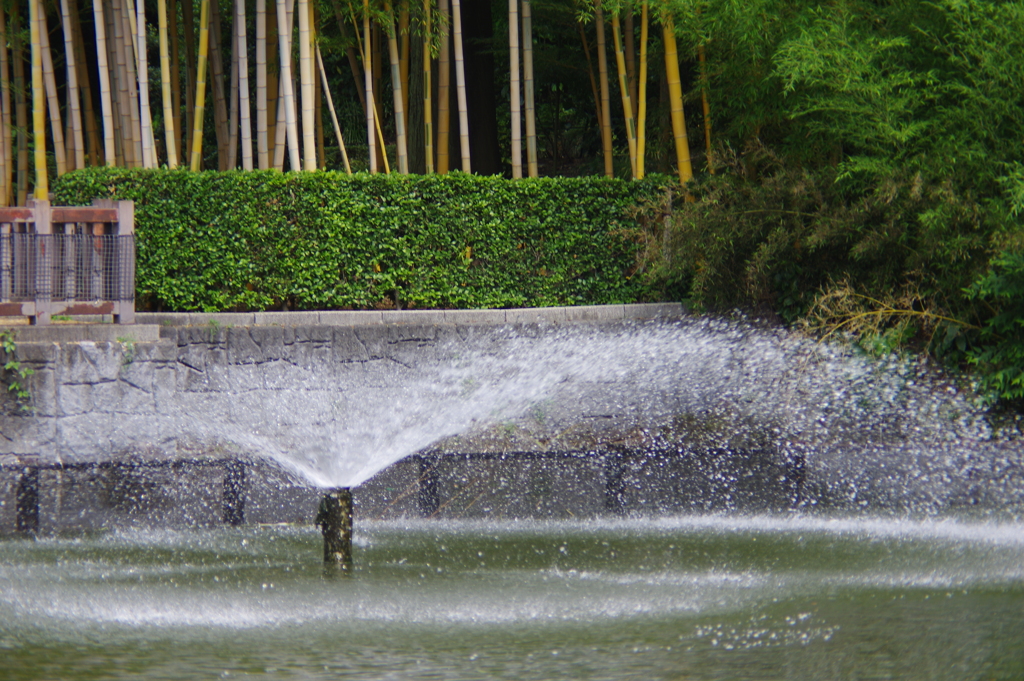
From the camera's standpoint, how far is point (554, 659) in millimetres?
3611

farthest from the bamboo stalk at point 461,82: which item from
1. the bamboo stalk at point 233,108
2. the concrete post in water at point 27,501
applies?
the concrete post in water at point 27,501

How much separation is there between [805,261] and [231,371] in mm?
4568

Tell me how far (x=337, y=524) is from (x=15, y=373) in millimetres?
3503

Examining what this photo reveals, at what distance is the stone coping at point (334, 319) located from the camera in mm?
7383

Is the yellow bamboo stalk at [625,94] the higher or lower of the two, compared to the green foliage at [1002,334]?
higher

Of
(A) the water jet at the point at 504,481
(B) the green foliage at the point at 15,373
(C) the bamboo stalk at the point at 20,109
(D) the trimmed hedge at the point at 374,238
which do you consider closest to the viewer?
(A) the water jet at the point at 504,481

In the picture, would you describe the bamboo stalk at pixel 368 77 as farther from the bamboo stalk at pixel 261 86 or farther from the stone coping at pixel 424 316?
the stone coping at pixel 424 316

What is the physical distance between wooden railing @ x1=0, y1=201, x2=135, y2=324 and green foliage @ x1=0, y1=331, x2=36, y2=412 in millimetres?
225

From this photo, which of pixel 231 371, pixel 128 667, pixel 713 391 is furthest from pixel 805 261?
pixel 128 667

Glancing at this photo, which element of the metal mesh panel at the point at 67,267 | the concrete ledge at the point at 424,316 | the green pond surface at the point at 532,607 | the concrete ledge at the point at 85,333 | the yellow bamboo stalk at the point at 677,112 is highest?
the yellow bamboo stalk at the point at 677,112

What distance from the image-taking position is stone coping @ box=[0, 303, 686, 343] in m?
7.38

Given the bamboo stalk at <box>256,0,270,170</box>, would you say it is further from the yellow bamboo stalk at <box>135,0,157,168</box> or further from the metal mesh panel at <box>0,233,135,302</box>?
the metal mesh panel at <box>0,233,135,302</box>

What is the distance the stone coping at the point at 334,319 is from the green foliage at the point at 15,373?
103 millimetres

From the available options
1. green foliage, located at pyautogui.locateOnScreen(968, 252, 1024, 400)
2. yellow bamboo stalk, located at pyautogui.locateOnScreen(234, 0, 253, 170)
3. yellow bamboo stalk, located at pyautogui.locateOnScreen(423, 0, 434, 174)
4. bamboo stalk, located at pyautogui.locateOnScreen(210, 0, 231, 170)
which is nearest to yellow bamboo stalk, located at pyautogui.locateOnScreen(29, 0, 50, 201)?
bamboo stalk, located at pyautogui.locateOnScreen(210, 0, 231, 170)
